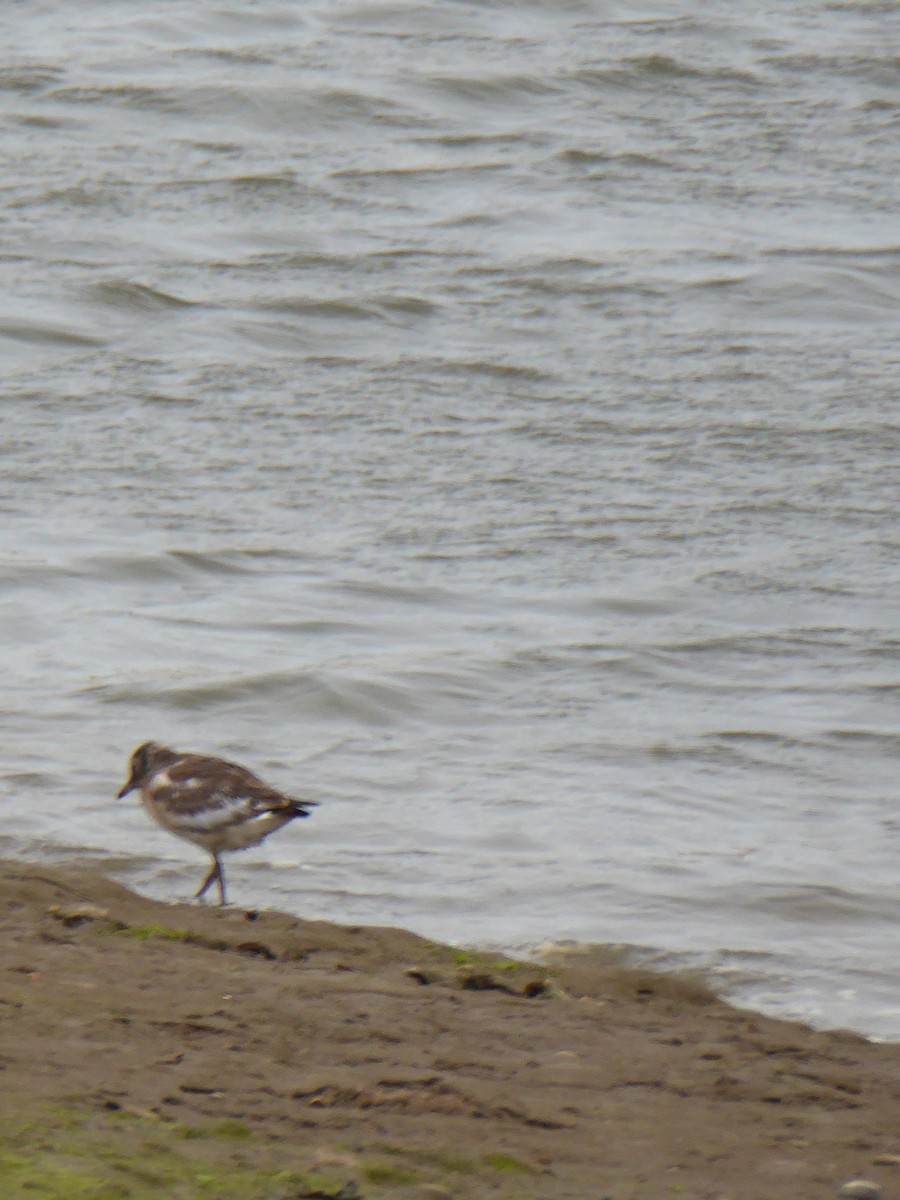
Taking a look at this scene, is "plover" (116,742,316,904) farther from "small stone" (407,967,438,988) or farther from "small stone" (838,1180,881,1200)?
"small stone" (838,1180,881,1200)

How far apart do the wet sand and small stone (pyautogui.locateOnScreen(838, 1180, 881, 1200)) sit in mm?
51

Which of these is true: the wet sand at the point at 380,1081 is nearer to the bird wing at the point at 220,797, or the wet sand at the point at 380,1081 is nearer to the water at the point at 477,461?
the bird wing at the point at 220,797

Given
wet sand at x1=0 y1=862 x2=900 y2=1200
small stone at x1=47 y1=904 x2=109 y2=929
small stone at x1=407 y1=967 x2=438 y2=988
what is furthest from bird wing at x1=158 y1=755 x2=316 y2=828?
small stone at x1=407 y1=967 x2=438 y2=988

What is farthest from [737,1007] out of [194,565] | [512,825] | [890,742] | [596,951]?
[194,565]

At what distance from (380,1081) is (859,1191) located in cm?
109

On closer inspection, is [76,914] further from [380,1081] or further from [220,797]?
[380,1081]

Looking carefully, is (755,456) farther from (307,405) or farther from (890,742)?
(890,742)

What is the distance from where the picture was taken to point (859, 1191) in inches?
176

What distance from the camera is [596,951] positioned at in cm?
724

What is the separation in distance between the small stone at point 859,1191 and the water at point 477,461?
2.29 m

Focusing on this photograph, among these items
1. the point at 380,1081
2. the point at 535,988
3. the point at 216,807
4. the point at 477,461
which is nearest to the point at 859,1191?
the point at 380,1081

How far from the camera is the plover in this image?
23.6 feet

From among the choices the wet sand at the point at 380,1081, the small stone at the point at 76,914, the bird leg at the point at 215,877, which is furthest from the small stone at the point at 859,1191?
the bird leg at the point at 215,877

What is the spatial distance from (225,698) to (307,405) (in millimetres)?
4499
